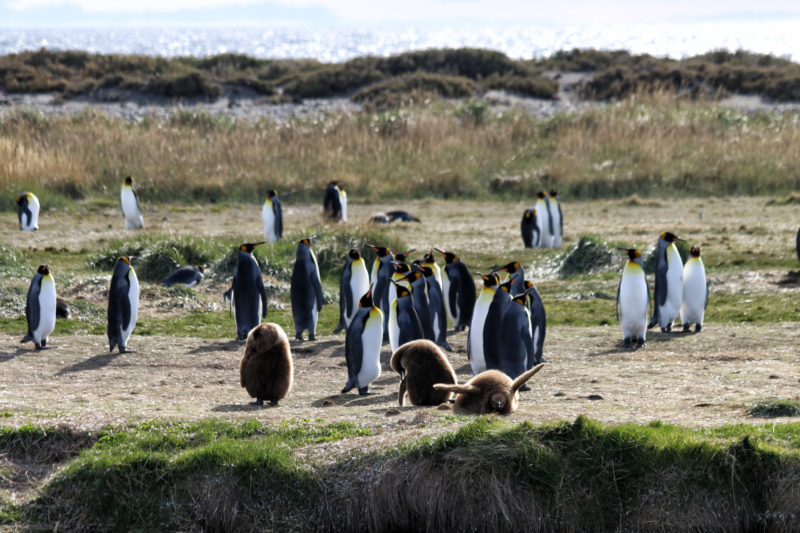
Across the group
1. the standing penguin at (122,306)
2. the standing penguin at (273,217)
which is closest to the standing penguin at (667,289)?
the standing penguin at (122,306)

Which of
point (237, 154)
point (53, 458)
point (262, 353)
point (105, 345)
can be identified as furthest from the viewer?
point (237, 154)

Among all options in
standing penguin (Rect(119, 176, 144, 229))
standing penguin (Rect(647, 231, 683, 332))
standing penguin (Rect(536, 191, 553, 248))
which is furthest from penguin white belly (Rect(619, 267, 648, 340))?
standing penguin (Rect(119, 176, 144, 229))

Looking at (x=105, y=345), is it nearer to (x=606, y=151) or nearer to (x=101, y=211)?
(x=101, y=211)

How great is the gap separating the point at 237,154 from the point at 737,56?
34.8m

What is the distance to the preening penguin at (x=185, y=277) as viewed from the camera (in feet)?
42.2

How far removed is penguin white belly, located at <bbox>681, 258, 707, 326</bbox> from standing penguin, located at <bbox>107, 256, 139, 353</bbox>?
587cm

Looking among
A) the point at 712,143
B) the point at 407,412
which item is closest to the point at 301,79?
the point at 712,143

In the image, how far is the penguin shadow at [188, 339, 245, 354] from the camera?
956 cm

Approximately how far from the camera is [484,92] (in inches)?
1628

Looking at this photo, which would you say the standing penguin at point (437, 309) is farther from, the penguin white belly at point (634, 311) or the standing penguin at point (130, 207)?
the standing penguin at point (130, 207)

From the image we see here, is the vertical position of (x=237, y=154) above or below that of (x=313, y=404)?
above

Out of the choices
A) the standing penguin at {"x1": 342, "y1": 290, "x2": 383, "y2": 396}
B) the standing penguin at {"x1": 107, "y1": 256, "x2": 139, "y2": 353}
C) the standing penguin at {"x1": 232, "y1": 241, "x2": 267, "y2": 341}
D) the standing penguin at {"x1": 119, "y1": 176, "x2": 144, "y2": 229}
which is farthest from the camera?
the standing penguin at {"x1": 119, "y1": 176, "x2": 144, "y2": 229}

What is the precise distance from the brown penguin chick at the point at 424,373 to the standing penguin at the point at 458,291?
3755mm

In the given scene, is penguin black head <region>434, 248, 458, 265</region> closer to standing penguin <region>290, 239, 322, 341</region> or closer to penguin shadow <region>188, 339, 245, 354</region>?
standing penguin <region>290, 239, 322, 341</region>
